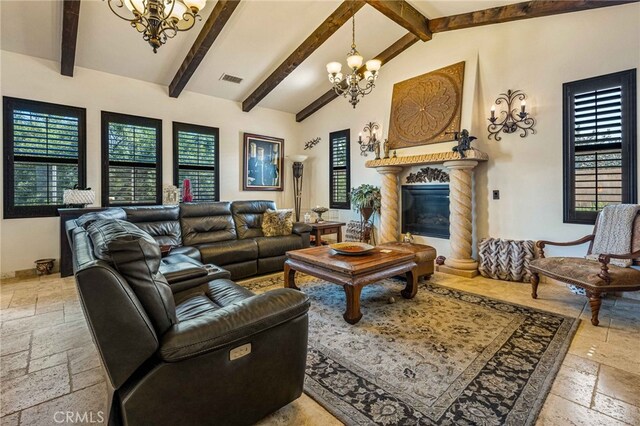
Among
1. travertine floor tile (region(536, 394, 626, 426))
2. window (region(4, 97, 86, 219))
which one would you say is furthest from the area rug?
window (region(4, 97, 86, 219))

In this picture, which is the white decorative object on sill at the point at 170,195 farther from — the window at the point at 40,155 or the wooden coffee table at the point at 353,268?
the wooden coffee table at the point at 353,268

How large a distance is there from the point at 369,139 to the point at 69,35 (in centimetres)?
450

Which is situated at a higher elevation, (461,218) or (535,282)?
(461,218)

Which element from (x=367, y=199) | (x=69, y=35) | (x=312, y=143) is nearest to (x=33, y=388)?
(x=69, y=35)

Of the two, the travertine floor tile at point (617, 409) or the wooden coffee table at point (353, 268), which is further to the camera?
the wooden coffee table at point (353, 268)

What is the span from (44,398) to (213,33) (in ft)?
13.1

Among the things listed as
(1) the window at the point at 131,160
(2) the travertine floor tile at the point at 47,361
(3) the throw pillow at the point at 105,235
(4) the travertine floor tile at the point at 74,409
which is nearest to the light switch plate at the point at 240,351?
(3) the throw pillow at the point at 105,235

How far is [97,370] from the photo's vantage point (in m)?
1.95

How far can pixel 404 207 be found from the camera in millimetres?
5211

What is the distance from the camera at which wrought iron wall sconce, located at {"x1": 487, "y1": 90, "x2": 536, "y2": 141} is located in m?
3.86

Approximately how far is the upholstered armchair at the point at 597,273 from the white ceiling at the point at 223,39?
10.5ft

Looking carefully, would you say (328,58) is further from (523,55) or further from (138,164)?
(138,164)

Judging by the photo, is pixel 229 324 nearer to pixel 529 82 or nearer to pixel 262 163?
pixel 529 82

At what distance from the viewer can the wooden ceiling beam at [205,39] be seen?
140 inches
